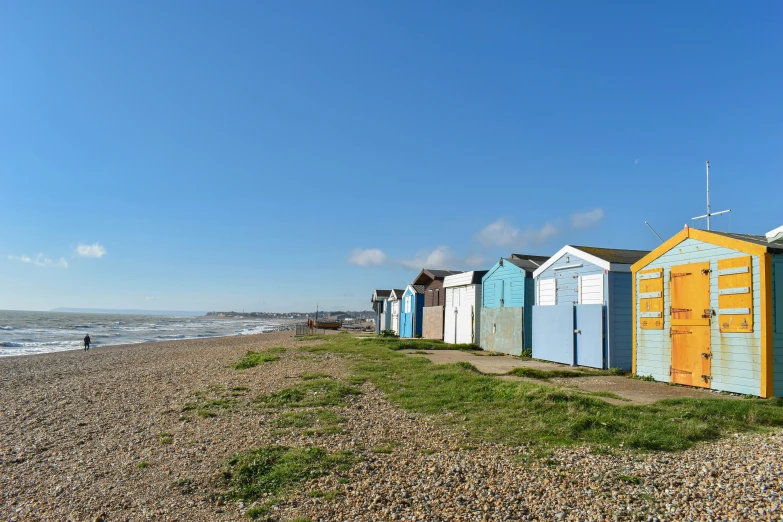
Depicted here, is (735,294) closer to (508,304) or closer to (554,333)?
(554,333)

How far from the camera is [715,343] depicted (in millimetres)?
11891

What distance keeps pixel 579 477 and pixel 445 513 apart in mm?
1757

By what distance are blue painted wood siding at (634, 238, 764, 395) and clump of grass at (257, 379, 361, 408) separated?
25.0 ft

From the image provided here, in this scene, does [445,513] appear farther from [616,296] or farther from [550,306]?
[550,306]

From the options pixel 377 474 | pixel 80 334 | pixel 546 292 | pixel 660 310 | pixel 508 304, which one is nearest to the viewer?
pixel 377 474

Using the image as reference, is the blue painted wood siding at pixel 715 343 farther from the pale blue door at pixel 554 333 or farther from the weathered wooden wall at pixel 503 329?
the weathered wooden wall at pixel 503 329

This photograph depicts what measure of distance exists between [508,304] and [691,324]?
10.6 m

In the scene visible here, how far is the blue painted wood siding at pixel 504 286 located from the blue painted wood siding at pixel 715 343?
23.9 feet

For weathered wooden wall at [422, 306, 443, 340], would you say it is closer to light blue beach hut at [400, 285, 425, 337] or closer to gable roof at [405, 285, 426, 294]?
light blue beach hut at [400, 285, 425, 337]

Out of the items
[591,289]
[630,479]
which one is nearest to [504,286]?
[591,289]

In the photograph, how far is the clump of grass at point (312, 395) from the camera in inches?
456

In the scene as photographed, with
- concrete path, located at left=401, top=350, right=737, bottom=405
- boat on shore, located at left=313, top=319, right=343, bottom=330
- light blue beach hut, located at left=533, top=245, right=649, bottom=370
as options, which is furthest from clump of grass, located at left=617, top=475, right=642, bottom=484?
boat on shore, located at left=313, top=319, right=343, bottom=330

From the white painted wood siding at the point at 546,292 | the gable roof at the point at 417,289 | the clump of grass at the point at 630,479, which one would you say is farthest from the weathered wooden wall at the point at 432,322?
the clump of grass at the point at 630,479

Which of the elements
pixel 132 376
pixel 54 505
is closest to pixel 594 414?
pixel 54 505
